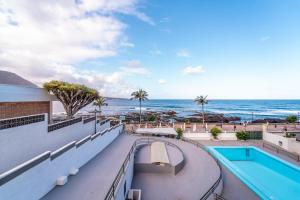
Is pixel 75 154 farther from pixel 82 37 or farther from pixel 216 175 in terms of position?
pixel 82 37

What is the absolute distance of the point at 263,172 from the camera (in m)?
16.2

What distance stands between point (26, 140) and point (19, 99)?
15.8 ft

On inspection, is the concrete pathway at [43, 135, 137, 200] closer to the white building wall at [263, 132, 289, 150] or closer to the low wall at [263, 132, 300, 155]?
the low wall at [263, 132, 300, 155]

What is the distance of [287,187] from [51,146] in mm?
15541

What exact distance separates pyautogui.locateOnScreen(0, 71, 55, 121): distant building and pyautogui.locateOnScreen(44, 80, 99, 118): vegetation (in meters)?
1.66

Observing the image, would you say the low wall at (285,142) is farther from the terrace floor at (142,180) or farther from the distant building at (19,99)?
the distant building at (19,99)

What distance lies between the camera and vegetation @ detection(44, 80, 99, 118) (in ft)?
54.5

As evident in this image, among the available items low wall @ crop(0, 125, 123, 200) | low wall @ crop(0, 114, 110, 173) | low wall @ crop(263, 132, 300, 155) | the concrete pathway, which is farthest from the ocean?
low wall @ crop(263, 132, 300, 155)

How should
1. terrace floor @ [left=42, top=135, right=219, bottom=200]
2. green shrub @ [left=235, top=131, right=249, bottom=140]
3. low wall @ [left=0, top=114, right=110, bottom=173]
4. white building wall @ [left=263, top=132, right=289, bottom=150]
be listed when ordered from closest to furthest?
low wall @ [left=0, top=114, right=110, bottom=173] → terrace floor @ [left=42, top=135, right=219, bottom=200] → white building wall @ [left=263, top=132, right=289, bottom=150] → green shrub @ [left=235, top=131, right=249, bottom=140]

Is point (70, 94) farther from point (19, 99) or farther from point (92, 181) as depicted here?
point (92, 181)

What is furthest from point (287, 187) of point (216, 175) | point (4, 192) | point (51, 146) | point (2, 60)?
point (2, 60)

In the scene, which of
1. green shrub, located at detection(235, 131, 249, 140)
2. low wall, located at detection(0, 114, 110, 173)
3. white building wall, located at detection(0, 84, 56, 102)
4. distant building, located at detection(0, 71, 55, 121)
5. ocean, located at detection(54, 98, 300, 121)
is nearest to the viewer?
low wall, located at detection(0, 114, 110, 173)

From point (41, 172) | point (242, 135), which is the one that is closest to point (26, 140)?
point (41, 172)

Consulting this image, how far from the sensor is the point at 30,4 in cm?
1102
